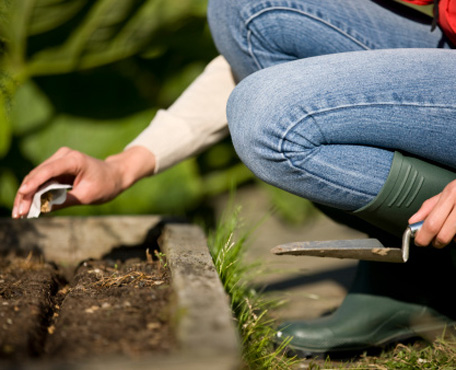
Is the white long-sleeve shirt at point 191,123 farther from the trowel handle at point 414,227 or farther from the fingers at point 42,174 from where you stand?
the trowel handle at point 414,227

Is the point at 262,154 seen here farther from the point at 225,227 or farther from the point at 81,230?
the point at 81,230

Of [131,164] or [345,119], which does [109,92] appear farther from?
[345,119]

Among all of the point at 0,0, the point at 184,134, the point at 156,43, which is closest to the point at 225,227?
the point at 184,134

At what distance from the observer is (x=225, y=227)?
1.79 m

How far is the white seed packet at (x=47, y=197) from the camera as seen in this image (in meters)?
1.32

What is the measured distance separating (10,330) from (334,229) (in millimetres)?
1824

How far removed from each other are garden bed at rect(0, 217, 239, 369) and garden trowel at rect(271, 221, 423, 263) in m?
0.17

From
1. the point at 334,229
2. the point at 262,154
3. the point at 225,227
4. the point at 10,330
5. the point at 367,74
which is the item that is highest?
the point at 367,74

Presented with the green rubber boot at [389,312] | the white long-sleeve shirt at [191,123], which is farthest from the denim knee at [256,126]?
the green rubber boot at [389,312]

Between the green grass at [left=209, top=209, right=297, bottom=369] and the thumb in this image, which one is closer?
the thumb

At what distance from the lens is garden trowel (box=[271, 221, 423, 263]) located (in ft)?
3.67

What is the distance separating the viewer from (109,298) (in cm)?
110

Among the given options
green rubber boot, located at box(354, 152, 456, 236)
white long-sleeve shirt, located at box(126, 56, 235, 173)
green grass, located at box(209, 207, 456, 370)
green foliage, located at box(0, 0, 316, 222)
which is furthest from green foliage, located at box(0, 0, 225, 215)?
green rubber boot, located at box(354, 152, 456, 236)

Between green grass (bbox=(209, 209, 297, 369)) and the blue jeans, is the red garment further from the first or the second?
green grass (bbox=(209, 209, 297, 369))
